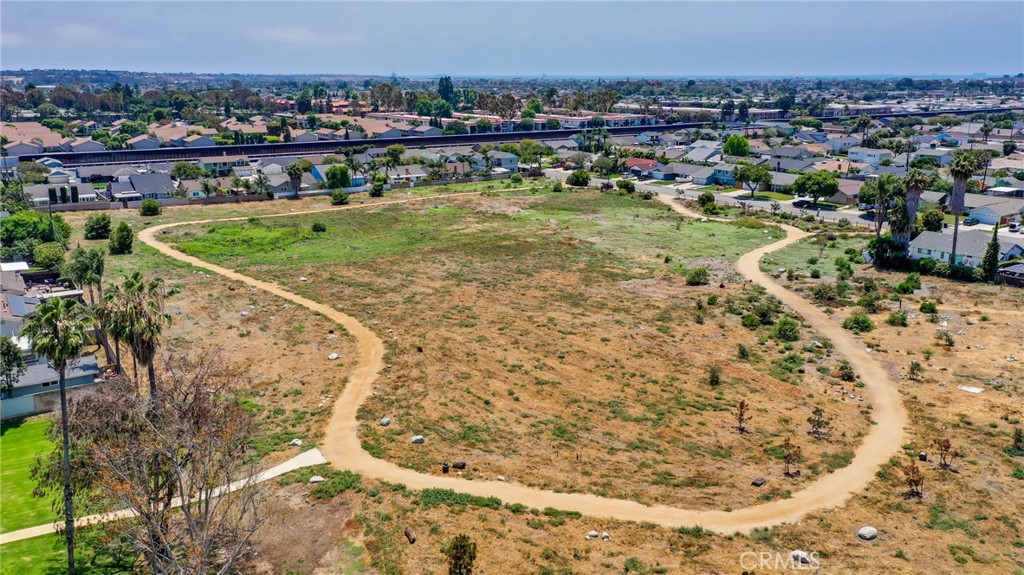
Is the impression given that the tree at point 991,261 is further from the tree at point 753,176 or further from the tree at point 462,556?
the tree at point 462,556

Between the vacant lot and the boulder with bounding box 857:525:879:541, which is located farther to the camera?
the vacant lot

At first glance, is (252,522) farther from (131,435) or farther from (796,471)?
(796,471)

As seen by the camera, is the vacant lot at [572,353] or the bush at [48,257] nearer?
the vacant lot at [572,353]

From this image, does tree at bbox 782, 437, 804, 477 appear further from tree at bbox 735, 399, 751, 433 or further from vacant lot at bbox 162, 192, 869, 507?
tree at bbox 735, 399, 751, 433

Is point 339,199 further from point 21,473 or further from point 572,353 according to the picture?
point 21,473

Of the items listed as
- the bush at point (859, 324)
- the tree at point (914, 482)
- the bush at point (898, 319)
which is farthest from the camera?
the bush at point (898, 319)

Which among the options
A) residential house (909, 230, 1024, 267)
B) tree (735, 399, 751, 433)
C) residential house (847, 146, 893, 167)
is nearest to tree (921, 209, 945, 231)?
residential house (909, 230, 1024, 267)

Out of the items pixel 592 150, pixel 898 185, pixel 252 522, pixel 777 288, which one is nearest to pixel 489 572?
pixel 252 522

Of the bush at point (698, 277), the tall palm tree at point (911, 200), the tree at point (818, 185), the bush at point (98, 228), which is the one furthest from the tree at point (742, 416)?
the bush at point (98, 228)
